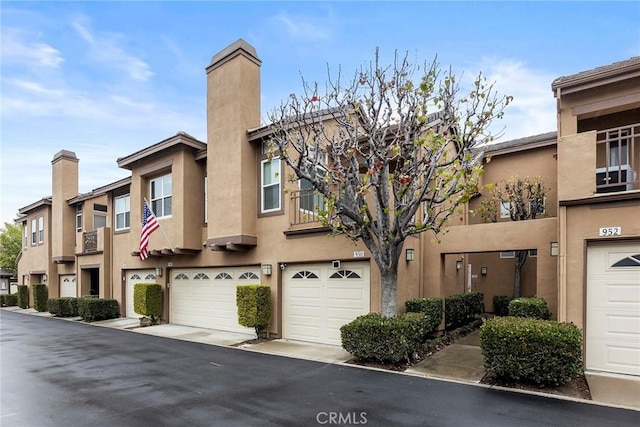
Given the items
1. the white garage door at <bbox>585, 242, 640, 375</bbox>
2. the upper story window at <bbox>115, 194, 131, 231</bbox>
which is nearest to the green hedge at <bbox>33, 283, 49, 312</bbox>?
the upper story window at <bbox>115, 194, 131, 231</bbox>

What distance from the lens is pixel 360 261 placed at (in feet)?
34.2

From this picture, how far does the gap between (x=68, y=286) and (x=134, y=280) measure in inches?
339

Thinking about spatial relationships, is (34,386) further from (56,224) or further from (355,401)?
(56,224)

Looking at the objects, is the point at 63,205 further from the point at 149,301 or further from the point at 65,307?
the point at 149,301

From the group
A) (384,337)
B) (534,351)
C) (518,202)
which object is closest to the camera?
(534,351)

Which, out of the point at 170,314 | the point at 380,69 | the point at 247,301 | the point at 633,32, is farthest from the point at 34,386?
the point at 633,32

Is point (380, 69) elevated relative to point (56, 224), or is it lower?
elevated

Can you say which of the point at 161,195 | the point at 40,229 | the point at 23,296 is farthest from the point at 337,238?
the point at 23,296

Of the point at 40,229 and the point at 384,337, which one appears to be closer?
the point at 384,337

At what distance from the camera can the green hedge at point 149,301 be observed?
15.0 m

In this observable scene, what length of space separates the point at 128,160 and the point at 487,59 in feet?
45.9

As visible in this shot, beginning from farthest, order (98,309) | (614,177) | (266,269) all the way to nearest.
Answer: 1. (98,309)
2. (266,269)
3. (614,177)

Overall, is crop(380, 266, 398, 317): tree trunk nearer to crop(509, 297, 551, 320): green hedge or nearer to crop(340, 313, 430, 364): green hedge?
crop(340, 313, 430, 364): green hedge

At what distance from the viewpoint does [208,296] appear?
14250 millimetres
